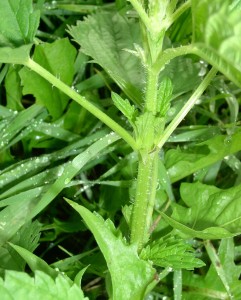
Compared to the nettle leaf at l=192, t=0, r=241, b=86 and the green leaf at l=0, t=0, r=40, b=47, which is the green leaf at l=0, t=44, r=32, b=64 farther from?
the nettle leaf at l=192, t=0, r=241, b=86

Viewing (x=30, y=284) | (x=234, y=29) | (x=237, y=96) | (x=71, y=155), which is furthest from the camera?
(x=237, y=96)

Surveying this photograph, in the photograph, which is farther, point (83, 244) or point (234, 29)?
point (83, 244)

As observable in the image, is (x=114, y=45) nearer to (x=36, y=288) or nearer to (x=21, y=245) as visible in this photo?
(x=21, y=245)

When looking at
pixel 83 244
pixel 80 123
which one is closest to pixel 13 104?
pixel 80 123

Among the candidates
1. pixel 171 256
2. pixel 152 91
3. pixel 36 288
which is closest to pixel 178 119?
pixel 152 91

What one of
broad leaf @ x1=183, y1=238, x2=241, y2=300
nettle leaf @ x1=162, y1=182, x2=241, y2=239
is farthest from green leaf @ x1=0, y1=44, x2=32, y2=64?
broad leaf @ x1=183, y1=238, x2=241, y2=300

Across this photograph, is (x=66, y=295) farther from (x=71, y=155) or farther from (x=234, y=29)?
(x=71, y=155)

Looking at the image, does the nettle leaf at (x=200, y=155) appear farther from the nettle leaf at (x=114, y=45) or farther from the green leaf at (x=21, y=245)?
the green leaf at (x=21, y=245)
